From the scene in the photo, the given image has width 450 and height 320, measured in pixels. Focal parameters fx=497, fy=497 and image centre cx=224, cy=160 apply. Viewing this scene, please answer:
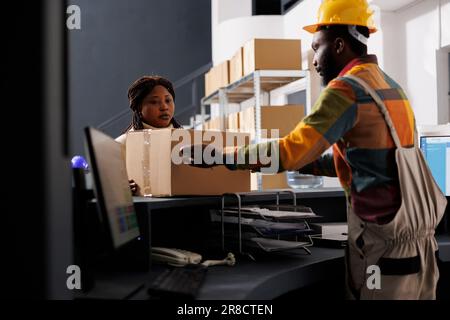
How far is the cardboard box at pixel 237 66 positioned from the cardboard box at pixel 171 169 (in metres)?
2.85

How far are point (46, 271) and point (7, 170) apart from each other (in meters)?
0.17

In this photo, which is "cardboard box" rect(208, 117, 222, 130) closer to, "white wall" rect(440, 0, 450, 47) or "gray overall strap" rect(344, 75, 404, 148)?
"white wall" rect(440, 0, 450, 47)

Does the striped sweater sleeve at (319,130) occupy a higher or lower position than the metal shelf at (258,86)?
lower

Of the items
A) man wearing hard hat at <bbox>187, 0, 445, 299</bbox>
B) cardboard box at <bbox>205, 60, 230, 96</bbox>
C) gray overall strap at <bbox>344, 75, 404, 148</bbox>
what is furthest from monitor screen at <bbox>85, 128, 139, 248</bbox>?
cardboard box at <bbox>205, 60, 230, 96</bbox>

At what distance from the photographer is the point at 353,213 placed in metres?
1.37

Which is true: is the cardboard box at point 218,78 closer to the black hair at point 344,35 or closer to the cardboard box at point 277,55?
the cardboard box at point 277,55

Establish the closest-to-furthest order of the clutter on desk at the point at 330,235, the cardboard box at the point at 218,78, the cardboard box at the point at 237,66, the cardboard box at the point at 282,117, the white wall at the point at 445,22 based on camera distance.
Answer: the clutter on desk at the point at 330,235, the white wall at the point at 445,22, the cardboard box at the point at 282,117, the cardboard box at the point at 237,66, the cardboard box at the point at 218,78

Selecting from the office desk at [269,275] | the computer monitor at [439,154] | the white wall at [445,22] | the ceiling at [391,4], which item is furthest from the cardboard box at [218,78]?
the office desk at [269,275]

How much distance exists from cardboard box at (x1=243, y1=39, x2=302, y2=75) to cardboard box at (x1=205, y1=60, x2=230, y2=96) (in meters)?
0.86

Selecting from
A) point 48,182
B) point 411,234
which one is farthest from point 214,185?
point 48,182

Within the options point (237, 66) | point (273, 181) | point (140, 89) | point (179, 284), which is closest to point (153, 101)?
point (140, 89)

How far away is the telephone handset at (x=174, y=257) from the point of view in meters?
1.38

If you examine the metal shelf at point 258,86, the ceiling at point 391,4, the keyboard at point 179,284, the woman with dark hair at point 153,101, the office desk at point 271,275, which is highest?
the ceiling at point 391,4
